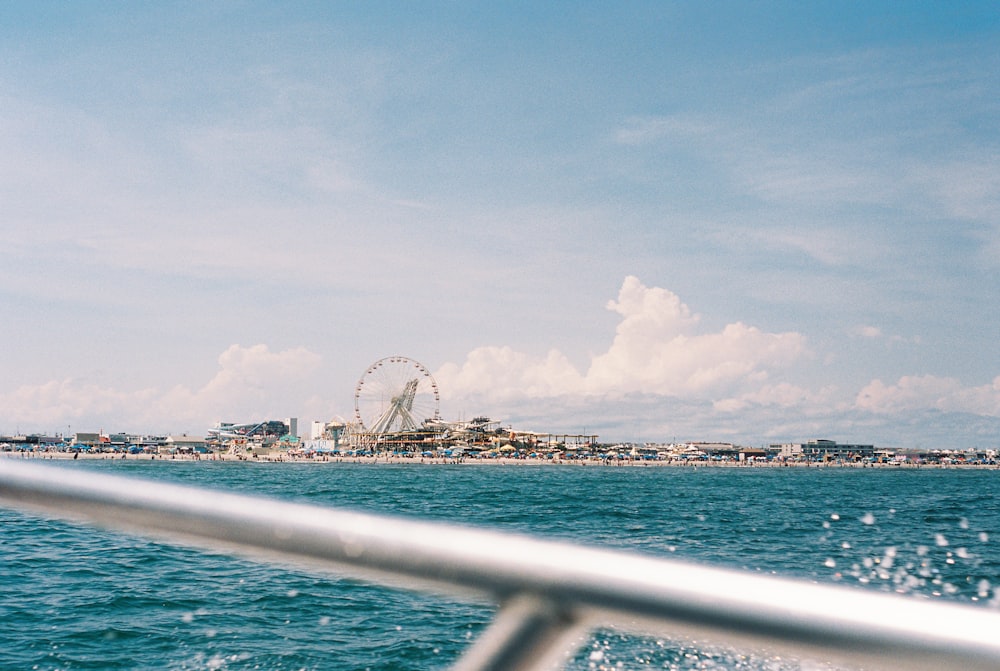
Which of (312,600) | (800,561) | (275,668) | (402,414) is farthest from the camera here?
(402,414)

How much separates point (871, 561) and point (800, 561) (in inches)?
111

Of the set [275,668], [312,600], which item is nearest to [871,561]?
[312,600]

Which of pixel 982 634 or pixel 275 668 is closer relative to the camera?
pixel 982 634

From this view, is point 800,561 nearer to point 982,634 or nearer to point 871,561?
point 871,561

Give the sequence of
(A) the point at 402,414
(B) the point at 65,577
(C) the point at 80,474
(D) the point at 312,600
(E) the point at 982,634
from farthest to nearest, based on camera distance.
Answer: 1. (A) the point at 402,414
2. (B) the point at 65,577
3. (D) the point at 312,600
4. (C) the point at 80,474
5. (E) the point at 982,634

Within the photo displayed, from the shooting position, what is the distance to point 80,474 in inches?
47.3

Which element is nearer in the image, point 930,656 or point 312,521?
point 930,656

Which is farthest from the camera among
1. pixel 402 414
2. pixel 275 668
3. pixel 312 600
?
pixel 402 414

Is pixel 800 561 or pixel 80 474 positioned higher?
pixel 80 474

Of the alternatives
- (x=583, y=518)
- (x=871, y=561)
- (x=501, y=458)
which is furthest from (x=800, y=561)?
(x=501, y=458)

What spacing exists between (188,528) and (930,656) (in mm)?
924

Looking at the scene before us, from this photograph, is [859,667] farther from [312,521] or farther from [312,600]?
[312,600]

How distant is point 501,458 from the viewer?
17350 centimetres

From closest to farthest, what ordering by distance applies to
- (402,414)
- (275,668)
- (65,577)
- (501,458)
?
(275,668) < (65,577) < (402,414) < (501,458)
